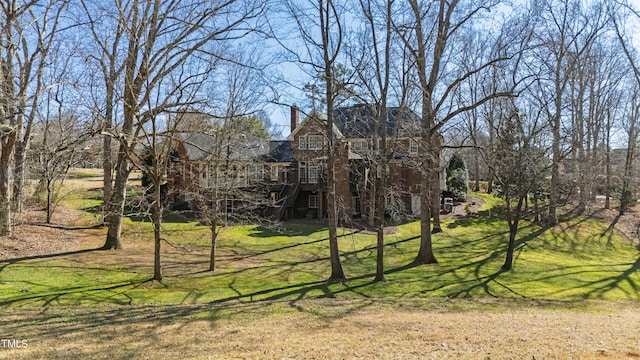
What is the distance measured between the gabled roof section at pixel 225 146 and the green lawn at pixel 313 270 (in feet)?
16.0

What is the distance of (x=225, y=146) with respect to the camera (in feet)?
55.6

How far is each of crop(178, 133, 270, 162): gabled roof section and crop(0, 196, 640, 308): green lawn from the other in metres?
4.88

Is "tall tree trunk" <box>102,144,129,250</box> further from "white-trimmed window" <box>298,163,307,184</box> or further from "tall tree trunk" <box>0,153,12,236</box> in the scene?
"white-trimmed window" <box>298,163,307,184</box>

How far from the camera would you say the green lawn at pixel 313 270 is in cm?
1262

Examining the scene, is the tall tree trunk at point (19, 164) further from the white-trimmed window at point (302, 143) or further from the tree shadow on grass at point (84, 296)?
the white-trimmed window at point (302, 143)

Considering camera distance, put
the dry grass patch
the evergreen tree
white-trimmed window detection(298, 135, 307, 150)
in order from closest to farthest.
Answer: the dry grass patch
white-trimmed window detection(298, 135, 307, 150)
the evergreen tree

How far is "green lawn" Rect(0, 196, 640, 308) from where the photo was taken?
41.4 feet

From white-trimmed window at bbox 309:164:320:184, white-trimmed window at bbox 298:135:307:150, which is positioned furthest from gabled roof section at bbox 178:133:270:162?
white-trimmed window at bbox 309:164:320:184

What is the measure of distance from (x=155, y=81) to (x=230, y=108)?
3.32 m

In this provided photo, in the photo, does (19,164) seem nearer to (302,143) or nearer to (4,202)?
(4,202)

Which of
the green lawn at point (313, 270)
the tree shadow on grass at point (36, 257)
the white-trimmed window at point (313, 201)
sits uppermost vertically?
the white-trimmed window at point (313, 201)

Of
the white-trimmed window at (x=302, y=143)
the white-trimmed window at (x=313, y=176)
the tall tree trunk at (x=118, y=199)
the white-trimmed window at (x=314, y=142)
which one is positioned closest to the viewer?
the tall tree trunk at (x=118, y=199)

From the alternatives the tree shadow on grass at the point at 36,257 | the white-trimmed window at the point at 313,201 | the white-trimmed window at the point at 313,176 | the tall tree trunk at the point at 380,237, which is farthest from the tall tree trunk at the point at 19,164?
the white-trimmed window at the point at 313,201

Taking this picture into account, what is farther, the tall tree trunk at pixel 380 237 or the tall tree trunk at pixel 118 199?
the tall tree trunk at pixel 118 199
